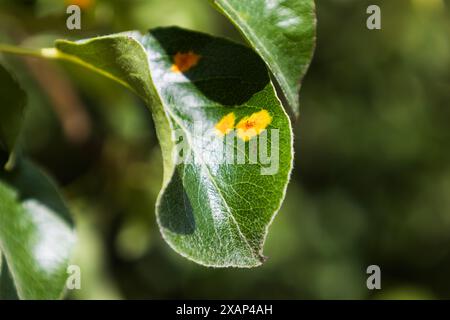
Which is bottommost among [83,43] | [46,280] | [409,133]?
[46,280]

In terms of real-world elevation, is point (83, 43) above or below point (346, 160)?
below

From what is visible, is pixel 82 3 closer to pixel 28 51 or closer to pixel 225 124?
pixel 28 51

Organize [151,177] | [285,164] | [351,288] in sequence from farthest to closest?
[351,288] < [151,177] < [285,164]

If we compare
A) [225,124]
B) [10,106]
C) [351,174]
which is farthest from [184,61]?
[351,174]

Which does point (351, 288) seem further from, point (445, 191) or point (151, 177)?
point (151, 177)

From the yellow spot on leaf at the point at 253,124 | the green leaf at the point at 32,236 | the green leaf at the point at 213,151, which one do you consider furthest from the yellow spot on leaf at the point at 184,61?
the green leaf at the point at 32,236

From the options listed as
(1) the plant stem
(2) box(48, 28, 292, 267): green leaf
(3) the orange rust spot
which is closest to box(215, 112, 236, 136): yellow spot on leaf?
(2) box(48, 28, 292, 267): green leaf

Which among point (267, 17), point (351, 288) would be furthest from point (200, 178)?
point (351, 288)
